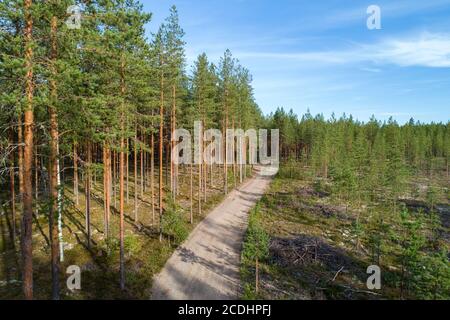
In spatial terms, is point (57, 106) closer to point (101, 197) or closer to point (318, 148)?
point (101, 197)

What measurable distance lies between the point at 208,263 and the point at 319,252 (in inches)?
339

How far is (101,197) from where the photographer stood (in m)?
35.0

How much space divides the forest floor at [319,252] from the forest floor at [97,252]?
6142mm

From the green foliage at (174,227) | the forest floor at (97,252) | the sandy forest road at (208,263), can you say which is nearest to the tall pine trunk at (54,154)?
the forest floor at (97,252)

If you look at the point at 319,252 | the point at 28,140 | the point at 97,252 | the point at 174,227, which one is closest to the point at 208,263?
the point at 174,227

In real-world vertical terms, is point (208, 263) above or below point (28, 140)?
below

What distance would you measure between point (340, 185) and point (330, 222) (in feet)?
21.4

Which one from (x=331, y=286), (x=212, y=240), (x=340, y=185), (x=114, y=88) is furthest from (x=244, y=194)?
(x=114, y=88)

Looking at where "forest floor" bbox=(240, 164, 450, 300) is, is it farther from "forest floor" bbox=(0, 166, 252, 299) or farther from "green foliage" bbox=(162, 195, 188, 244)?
"forest floor" bbox=(0, 166, 252, 299)

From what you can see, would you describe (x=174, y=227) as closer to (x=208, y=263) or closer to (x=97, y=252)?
(x=208, y=263)

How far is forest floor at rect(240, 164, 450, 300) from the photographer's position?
17.9 metres

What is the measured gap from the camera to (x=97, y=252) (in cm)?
2148

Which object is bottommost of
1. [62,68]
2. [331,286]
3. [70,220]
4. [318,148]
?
[331,286]

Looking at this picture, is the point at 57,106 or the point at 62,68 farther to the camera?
the point at 57,106
